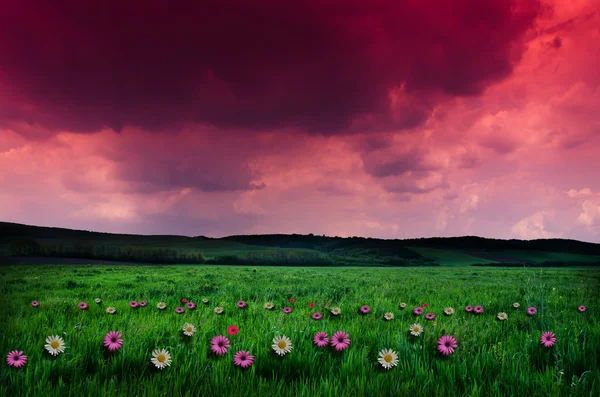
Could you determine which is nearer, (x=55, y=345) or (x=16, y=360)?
(x=16, y=360)

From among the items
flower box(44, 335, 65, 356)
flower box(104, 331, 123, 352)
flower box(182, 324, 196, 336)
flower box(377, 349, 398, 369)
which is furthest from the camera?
flower box(182, 324, 196, 336)

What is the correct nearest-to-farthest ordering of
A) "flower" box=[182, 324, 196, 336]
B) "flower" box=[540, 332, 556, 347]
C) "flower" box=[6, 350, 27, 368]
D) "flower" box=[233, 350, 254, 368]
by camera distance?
"flower" box=[6, 350, 27, 368] < "flower" box=[233, 350, 254, 368] < "flower" box=[540, 332, 556, 347] < "flower" box=[182, 324, 196, 336]

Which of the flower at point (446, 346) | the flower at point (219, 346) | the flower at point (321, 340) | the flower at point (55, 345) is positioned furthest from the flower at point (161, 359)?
the flower at point (446, 346)

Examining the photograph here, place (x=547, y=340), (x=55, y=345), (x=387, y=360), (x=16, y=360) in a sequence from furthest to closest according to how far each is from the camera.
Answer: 1. (x=547, y=340)
2. (x=55, y=345)
3. (x=387, y=360)
4. (x=16, y=360)

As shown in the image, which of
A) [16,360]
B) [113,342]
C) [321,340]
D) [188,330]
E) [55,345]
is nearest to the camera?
[16,360]

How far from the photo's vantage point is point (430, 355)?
12.1 ft

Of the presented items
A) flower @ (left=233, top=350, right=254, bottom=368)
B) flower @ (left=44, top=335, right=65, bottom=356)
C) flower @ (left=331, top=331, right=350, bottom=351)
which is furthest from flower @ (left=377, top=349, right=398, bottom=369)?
flower @ (left=44, top=335, right=65, bottom=356)

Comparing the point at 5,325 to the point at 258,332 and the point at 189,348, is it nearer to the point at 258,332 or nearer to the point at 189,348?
the point at 189,348

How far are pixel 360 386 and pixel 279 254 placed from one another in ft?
239

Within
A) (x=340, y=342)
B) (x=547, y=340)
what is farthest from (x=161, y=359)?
(x=547, y=340)

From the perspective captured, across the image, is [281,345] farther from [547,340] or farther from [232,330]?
[547,340]

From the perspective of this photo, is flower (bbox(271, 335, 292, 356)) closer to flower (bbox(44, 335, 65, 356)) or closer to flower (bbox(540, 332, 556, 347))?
flower (bbox(44, 335, 65, 356))

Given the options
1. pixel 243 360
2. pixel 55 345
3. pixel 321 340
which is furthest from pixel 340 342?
pixel 55 345

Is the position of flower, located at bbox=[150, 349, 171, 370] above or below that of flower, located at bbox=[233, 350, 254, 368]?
below
